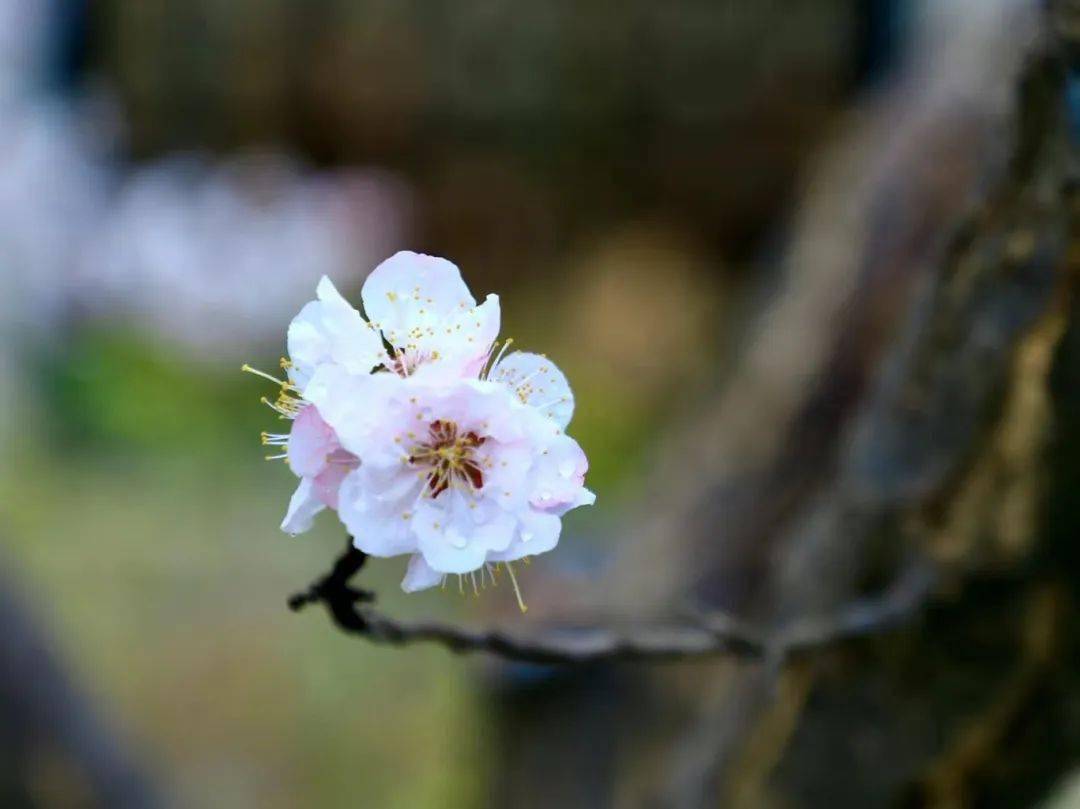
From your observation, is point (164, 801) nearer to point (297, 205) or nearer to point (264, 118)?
point (297, 205)

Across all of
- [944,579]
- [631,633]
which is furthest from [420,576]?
[944,579]

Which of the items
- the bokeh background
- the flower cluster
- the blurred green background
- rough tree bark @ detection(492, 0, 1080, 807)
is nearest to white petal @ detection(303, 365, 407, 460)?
the flower cluster

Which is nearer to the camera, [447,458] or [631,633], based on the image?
[447,458]

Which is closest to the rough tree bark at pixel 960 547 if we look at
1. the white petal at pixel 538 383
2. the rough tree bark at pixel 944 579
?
the rough tree bark at pixel 944 579

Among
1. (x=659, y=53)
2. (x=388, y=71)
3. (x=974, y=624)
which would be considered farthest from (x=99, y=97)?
(x=974, y=624)

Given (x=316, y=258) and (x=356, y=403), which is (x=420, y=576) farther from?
(x=316, y=258)

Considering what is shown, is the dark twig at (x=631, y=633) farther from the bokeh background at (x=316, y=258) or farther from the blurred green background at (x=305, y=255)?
the blurred green background at (x=305, y=255)

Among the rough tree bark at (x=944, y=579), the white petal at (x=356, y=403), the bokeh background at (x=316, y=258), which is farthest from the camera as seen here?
the bokeh background at (x=316, y=258)
